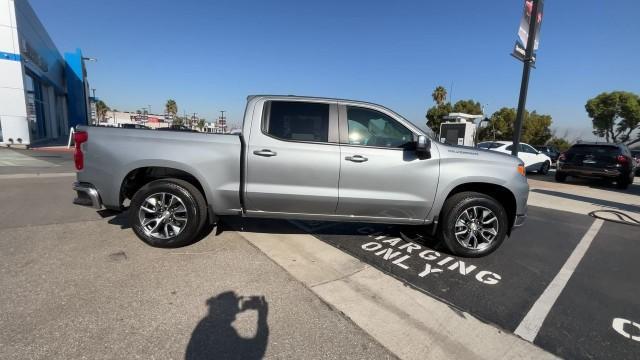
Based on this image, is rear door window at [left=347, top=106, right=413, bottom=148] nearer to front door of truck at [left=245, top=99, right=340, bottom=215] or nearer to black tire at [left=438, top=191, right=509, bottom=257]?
front door of truck at [left=245, top=99, right=340, bottom=215]

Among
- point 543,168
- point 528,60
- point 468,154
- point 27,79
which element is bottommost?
point 543,168

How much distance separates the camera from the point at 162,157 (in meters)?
3.70

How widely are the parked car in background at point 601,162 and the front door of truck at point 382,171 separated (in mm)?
10938

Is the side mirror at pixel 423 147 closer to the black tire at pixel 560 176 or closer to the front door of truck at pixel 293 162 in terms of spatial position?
the front door of truck at pixel 293 162

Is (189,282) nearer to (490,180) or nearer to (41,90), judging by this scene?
(490,180)

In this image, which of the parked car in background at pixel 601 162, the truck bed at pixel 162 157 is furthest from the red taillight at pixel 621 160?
the truck bed at pixel 162 157

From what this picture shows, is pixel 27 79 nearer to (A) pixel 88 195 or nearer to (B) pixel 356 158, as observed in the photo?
(A) pixel 88 195

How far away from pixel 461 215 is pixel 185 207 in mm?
3345

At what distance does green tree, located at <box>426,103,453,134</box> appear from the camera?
5278cm

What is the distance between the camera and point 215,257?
3.65 metres

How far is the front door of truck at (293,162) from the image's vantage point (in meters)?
3.68

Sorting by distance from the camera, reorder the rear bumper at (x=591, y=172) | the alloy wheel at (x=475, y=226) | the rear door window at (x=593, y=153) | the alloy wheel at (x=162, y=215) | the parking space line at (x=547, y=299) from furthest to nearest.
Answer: the rear door window at (x=593, y=153)
the rear bumper at (x=591, y=172)
the alloy wheel at (x=475, y=226)
the alloy wheel at (x=162, y=215)
the parking space line at (x=547, y=299)

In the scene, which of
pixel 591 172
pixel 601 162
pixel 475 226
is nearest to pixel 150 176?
pixel 475 226

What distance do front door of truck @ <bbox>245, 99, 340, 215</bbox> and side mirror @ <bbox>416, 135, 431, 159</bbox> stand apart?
91 cm
